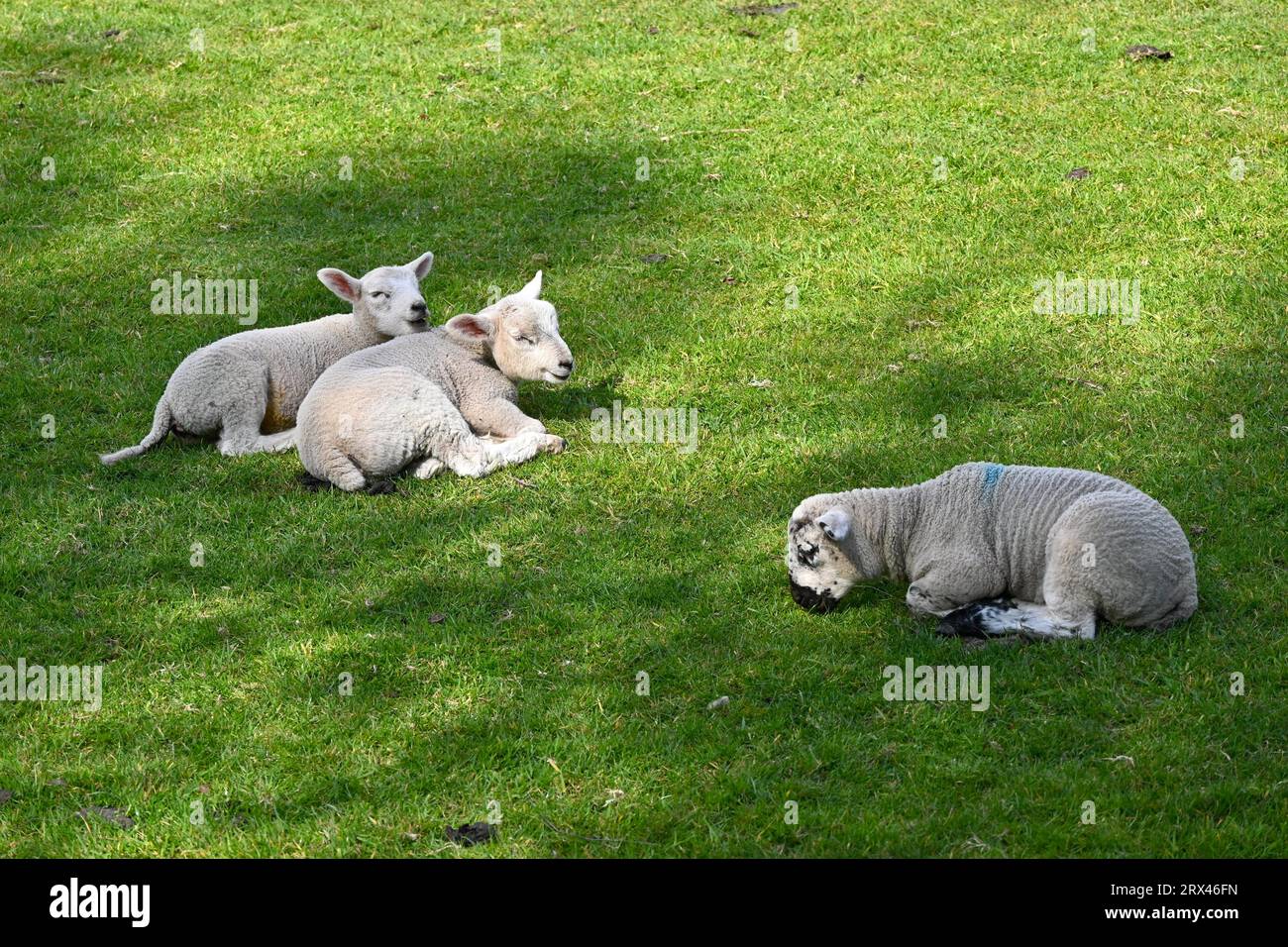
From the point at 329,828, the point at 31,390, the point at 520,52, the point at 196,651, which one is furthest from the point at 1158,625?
the point at 520,52

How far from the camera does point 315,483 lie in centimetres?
867

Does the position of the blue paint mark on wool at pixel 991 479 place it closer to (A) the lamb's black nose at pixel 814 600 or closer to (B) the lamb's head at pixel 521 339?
(A) the lamb's black nose at pixel 814 600

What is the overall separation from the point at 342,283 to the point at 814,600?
4.37m

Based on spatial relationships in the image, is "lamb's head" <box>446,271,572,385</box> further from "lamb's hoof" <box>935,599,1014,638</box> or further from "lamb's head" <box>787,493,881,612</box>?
"lamb's hoof" <box>935,599,1014,638</box>

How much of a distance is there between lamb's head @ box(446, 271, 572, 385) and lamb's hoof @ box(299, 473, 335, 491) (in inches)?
53.0

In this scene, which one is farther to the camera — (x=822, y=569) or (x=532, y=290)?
(x=532, y=290)

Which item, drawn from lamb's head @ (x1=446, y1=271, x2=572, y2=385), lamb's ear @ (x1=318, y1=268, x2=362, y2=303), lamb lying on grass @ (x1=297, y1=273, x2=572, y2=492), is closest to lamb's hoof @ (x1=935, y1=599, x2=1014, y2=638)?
lamb lying on grass @ (x1=297, y1=273, x2=572, y2=492)

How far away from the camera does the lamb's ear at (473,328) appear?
9.17 metres

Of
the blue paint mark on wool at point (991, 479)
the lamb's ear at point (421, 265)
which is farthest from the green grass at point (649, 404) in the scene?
the lamb's ear at point (421, 265)

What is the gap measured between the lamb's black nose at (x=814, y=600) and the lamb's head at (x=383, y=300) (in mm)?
3738

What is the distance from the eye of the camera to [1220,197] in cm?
1212

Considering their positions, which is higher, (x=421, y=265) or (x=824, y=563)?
(x=421, y=265)

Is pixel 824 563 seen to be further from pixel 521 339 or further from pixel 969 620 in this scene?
pixel 521 339

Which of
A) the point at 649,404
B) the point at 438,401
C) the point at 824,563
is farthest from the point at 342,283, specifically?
the point at 824,563
